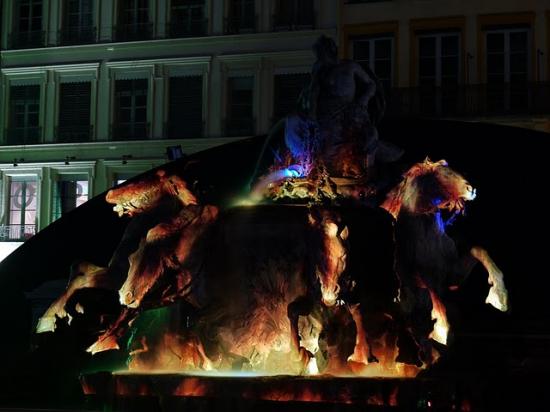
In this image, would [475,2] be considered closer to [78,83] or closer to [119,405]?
[78,83]

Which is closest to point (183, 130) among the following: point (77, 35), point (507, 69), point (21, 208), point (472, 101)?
point (77, 35)

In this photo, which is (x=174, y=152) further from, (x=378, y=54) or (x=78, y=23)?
(x=78, y=23)

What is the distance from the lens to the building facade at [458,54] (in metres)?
30.6

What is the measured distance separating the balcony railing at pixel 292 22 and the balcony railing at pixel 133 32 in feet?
13.1

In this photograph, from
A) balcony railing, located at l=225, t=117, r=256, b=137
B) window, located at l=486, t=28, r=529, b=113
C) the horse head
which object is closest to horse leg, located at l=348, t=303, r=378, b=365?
the horse head

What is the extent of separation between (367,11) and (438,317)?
2215 cm

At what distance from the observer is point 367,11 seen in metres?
32.8

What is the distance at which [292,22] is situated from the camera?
3369 cm

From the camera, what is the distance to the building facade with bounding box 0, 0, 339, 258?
3378cm

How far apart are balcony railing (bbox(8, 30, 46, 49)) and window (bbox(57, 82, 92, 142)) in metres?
1.63

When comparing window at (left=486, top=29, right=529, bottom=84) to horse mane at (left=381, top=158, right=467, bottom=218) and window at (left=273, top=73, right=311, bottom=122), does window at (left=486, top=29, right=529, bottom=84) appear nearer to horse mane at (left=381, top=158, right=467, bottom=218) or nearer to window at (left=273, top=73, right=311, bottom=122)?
window at (left=273, top=73, right=311, bottom=122)

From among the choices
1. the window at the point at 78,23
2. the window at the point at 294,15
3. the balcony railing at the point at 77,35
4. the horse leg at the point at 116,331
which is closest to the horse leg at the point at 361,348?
the horse leg at the point at 116,331

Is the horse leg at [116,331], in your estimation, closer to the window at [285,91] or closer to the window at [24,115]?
the window at [285,91]

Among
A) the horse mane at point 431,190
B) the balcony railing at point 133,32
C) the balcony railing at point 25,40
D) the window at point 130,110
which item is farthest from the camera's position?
the balcony railing at point 25,40
